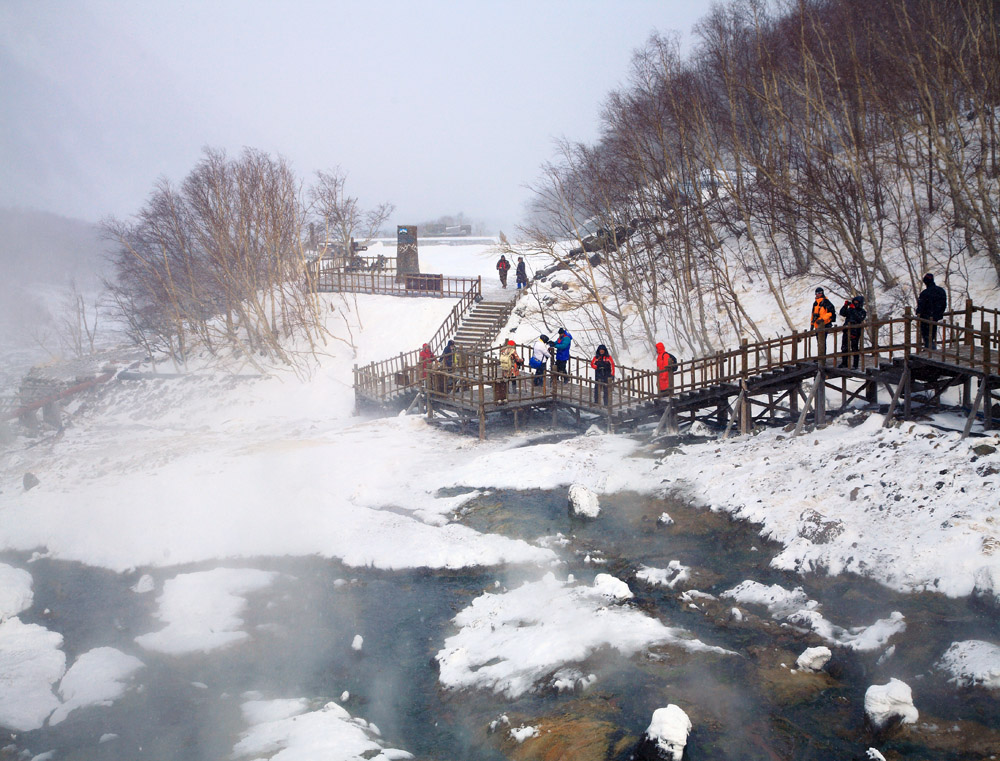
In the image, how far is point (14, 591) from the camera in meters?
13.4

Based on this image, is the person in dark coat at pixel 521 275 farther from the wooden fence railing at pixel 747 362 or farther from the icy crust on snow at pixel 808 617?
the icy crust on snow at pixel 808 617

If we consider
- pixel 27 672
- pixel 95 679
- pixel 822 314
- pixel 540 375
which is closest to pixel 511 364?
pixel 540 375

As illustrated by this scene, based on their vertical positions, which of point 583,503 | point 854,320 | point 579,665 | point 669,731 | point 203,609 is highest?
point 854,320

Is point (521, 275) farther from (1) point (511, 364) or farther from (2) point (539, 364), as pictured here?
(2) point (539, 364)

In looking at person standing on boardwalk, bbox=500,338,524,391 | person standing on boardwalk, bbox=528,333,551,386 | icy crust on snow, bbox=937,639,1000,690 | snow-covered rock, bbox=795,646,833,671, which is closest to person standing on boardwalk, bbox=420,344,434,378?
person standing on boardwalk, bbox=500,338,524,391

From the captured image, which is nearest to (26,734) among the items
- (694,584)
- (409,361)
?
(694,584)

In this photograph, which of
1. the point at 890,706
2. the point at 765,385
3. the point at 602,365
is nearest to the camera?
the point at 890,706

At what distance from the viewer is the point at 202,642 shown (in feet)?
37.5

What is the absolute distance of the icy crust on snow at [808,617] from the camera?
9.26 m

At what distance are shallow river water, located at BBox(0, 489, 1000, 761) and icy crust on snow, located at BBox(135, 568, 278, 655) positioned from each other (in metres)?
0.22

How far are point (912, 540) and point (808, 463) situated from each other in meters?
3.28

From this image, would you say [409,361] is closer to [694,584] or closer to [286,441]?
[286,441]

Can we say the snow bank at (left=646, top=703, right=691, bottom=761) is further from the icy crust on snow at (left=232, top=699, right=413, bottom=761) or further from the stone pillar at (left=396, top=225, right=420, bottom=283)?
the stone pillar at (left=396, top=225, right=420, bottom=283)

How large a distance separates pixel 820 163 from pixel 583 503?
1593cm
